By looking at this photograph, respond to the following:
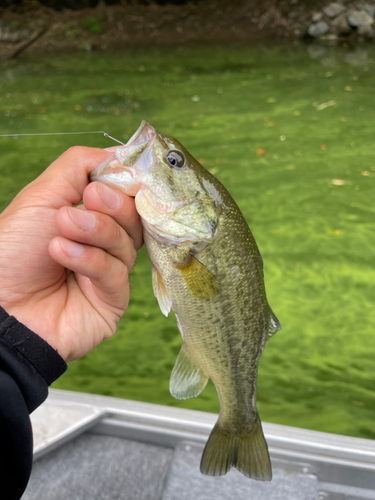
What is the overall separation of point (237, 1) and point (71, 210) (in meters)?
16.3

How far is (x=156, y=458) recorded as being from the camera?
230 cm

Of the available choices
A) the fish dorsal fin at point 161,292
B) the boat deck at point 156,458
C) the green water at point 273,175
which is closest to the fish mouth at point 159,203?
the fish dorsal fin at point 161,292

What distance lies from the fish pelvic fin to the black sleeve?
2.20 feet

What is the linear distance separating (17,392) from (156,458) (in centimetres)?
134

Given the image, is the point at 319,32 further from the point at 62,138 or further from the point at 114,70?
the point at 62,138

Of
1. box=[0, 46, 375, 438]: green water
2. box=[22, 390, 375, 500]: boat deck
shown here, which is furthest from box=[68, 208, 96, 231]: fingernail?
box=[0, 46, 375, 438]: green water

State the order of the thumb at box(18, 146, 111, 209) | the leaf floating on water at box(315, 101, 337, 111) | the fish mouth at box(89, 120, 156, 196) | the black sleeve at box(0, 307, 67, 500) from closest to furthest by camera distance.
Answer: the black sleeve at box(0, 307, 67, 500) → the fish mouth at box(89, 120, 156, 196) → the thumb at box(18, 146, 111, 209) → the leaf floating on water at box(315, 101, 337, 111)

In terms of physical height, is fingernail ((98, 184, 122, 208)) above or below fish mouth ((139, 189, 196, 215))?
above

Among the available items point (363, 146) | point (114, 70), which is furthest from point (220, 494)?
point (114, 70)

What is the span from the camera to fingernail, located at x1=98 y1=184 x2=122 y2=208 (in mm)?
1298

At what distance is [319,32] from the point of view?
13367 mm

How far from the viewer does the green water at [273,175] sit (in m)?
3.09

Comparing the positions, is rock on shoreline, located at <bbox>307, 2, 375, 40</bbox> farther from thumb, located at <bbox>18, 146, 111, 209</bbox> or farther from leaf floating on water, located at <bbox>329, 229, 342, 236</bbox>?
thumb, located at <bbox>18, 146, 111, 209</bbox>

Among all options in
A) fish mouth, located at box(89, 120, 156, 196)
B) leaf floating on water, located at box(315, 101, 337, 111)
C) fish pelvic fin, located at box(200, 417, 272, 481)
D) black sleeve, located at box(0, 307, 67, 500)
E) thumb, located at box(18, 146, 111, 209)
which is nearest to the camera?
black sleeve, located at box(0, 307, 67, 500)
